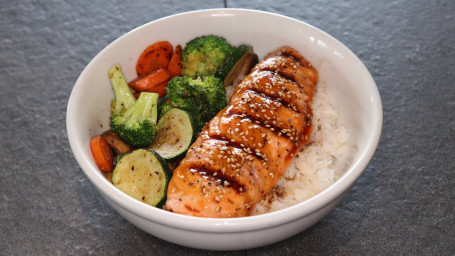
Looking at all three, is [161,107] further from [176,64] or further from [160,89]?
[176,64]

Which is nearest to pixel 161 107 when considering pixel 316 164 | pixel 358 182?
pixel 316 164

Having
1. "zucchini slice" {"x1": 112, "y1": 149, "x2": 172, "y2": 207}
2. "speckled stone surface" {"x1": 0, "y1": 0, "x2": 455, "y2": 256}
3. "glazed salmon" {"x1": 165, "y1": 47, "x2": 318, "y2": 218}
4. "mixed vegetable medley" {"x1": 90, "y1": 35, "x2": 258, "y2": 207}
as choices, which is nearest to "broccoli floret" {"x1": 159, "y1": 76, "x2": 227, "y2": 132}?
"mixed vegetable medley" {"x1": 90, "y1": 35, "x2": 258, "y2": 207}

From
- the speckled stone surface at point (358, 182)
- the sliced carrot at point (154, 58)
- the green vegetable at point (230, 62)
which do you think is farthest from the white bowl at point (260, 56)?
the speckled stone surface at point (358, 182)

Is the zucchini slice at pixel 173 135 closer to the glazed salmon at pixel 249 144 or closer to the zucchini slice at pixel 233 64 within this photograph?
the glazed salmon at pixel 249 144

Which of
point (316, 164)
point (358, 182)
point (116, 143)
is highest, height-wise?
point (116, 143)

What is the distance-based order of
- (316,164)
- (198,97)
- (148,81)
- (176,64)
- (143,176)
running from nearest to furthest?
(143,176) → (316,164) → (198,97) → (148,81) → (176,64)

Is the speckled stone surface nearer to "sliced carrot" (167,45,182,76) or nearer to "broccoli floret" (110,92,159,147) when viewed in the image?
"broccoli floret" (110,92,159,147)

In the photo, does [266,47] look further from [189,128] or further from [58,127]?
[58,127]
